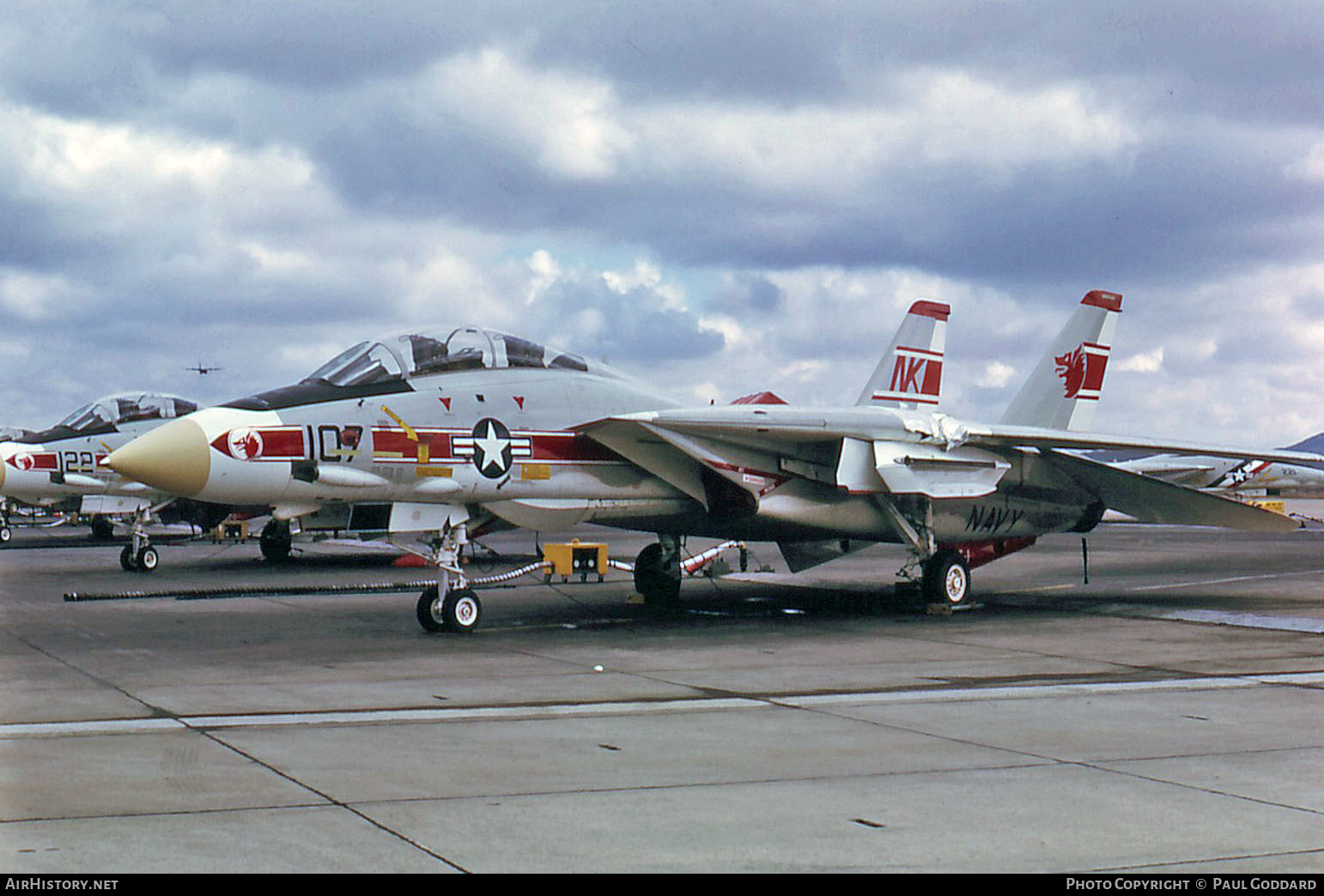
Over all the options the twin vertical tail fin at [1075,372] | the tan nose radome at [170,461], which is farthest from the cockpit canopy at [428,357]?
the twin vertical tail fin at [1075,372]

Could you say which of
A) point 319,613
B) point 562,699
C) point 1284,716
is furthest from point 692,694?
point 319,613

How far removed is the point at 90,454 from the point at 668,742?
869 inches

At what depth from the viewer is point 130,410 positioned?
26.2m

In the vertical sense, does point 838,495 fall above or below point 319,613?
above

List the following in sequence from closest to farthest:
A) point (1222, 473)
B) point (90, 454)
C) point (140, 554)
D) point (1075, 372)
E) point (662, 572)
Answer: point (662, 572)
point (1075, 372)
point (140, 554)
point (90, 454)
point (1222, 473)

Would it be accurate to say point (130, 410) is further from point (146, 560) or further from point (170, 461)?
point (170, 461)

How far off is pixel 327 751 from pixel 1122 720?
4.63m

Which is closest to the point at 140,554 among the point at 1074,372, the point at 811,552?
the point at 811,552

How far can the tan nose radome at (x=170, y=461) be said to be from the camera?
1167 centimetres

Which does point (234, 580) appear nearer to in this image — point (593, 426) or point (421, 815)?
point (593, 426)

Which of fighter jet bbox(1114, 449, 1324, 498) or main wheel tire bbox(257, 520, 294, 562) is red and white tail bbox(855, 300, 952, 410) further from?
fighter jet bbox(1114, 449, 1324, 498)

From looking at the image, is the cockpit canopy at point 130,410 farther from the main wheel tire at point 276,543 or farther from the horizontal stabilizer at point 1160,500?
the horizontal stabilizer at point 1160,500

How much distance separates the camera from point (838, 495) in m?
15.6

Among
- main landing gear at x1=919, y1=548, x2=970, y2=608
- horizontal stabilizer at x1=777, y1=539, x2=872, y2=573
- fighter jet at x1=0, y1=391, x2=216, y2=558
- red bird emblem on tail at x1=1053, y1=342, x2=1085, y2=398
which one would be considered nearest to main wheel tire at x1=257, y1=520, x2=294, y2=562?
fighter jet at x1=0, y1=391, x2=216, y2=558
